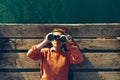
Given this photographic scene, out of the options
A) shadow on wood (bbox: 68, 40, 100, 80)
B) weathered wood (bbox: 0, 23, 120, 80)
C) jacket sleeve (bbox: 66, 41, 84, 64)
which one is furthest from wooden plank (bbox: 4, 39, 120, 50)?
jacket sleeve (bbox: 66, 41, 84, 64)

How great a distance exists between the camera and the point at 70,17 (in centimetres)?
457

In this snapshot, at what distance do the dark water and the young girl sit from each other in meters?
0.52

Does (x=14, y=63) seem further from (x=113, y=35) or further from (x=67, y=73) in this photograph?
(x=113, y=35)

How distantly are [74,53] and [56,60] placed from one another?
10.0 inches

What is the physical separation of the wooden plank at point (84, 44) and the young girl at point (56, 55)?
257mm

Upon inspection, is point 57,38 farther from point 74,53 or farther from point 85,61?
point 85,61

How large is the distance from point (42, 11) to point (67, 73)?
3.42 ft

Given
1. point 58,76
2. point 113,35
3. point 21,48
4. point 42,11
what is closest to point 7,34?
point 21,48

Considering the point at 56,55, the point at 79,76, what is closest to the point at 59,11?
the point at 56,55

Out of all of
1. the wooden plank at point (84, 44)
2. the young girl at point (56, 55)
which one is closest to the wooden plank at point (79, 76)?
the young girl at point (56, 55)

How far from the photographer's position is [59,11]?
4605 mm

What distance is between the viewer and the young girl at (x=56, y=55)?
400 cm

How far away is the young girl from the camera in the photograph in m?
4.00

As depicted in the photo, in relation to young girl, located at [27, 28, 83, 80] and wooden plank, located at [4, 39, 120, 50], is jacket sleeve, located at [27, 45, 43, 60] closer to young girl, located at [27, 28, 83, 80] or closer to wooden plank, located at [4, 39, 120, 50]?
young girl, located at [27, 28, 83, 80]
